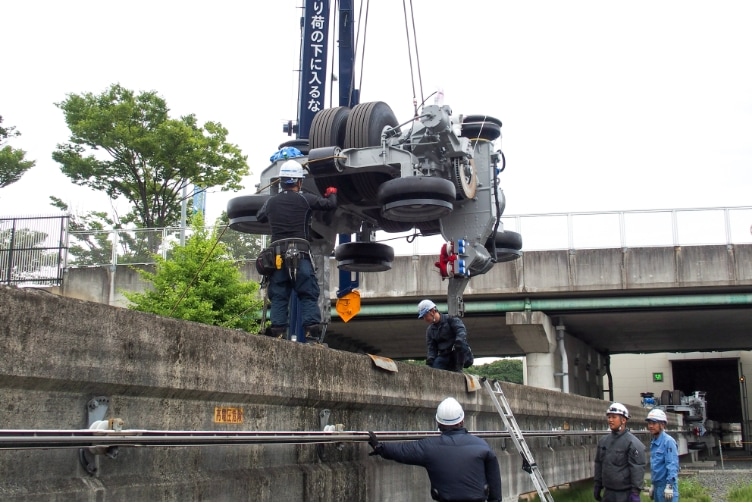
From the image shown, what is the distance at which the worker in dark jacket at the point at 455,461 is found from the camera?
21.6ft

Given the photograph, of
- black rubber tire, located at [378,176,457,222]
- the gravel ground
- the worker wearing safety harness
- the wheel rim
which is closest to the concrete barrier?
the worker wearing safety harness

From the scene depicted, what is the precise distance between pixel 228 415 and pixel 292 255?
308 cm

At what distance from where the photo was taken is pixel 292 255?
31.2ft

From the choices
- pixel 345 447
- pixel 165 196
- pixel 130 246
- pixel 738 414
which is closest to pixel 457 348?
pixel 345 447

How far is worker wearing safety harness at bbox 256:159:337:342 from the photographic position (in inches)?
373

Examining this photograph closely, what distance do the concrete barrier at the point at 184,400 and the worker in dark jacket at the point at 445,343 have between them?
7.65ft

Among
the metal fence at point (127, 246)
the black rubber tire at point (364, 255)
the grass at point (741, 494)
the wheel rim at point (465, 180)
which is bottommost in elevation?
the grass at point (741, 494)

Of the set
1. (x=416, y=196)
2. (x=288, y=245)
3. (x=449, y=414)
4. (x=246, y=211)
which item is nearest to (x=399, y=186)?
(x=416, y=196)

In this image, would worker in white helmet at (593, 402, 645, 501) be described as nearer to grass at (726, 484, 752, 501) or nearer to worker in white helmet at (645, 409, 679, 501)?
worker in white helmet at (645, 409, 679, 501)

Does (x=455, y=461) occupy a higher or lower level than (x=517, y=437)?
lower

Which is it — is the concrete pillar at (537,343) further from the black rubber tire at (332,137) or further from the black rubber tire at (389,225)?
the black rubber tire at (332,137)

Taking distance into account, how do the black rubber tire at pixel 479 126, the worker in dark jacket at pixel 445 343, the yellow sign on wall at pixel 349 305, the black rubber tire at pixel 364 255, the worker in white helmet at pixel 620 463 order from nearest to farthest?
the worker in white helmet at pixel 620 463 < the worker in dark jacket at pixel 445 343 < the yellow sign on wall at pixel 349 305 < the black rubber tire at pixel 479 126 < the black rubber tire at pixel 364 255

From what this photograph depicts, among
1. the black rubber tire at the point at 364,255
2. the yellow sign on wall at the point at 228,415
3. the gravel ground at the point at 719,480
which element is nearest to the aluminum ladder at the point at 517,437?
the black rubber tire at the point at 364,255

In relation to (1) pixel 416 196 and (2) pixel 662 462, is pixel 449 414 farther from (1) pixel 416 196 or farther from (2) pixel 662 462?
(1) pixel 416 196
